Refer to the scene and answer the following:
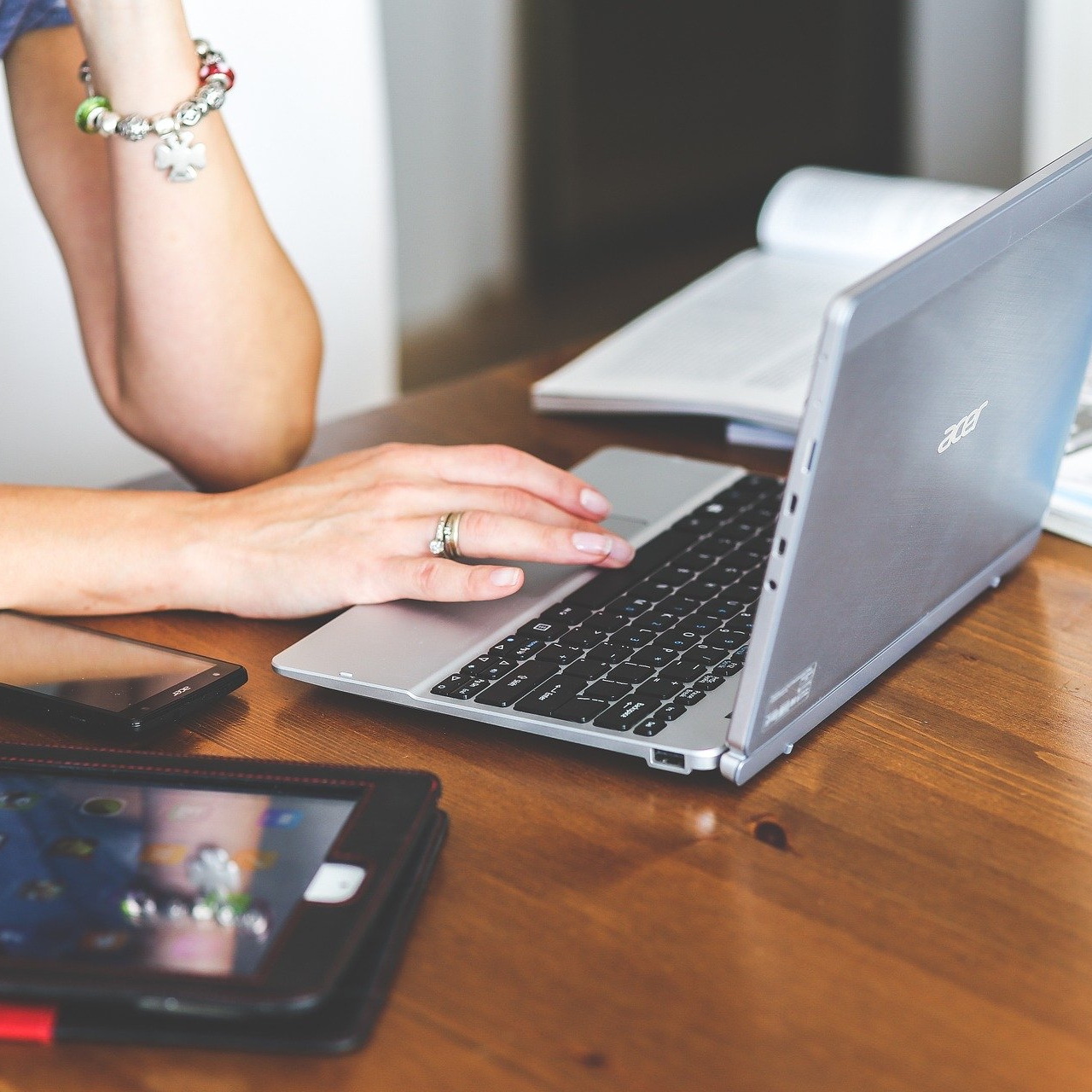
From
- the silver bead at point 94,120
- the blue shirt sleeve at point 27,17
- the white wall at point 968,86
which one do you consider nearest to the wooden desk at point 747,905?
the silver bead at point 94,120

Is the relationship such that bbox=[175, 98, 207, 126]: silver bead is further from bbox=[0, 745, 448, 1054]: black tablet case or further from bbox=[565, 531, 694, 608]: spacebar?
bbox=[0, 745, 448, 1054]: black tablet case

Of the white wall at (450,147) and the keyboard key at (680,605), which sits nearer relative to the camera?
the keyboard key at (680,605)

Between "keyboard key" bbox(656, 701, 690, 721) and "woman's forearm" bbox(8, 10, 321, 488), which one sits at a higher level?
"woman's forearm" bbox(8, 10, 321, 488)

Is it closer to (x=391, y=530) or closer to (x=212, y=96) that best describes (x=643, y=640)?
(x=391, y=530)

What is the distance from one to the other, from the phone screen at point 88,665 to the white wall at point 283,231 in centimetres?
99

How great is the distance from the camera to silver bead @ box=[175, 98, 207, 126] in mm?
910

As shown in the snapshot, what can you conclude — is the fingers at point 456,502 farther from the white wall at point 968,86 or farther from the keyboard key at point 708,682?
the white wall at point 968,86

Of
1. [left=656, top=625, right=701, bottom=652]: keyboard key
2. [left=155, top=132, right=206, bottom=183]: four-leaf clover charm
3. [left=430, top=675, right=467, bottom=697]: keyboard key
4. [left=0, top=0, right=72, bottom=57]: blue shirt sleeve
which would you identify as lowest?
[left=430, top=675, right=467, bottom=697]: keyboard key

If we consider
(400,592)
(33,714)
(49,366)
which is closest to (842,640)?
(400,592)

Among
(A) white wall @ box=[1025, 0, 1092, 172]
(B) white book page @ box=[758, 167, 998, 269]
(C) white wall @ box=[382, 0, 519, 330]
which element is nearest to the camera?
(B) white book page @ box=[758, 167, 998, 269]

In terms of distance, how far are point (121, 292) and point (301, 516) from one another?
324 mm

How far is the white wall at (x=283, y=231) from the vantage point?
1.62 m

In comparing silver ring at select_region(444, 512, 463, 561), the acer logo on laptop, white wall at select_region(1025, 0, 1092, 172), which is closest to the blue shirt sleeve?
silver ring at select_region(444, 512, 463, 561)

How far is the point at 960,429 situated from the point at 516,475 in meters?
0.28
